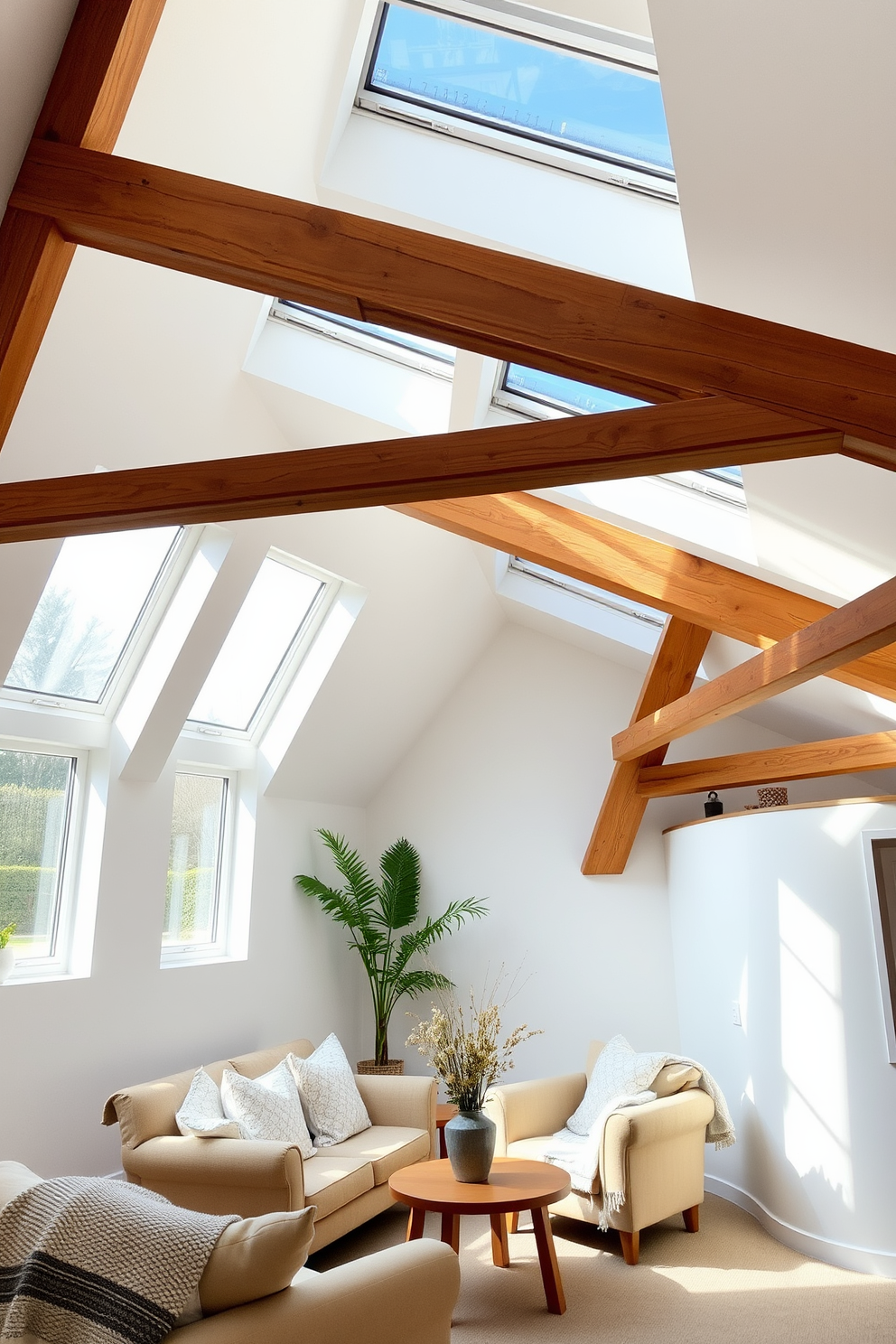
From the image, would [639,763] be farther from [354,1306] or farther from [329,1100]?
[354,1306]

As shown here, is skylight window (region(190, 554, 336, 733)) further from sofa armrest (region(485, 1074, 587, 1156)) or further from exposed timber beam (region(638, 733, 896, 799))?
sofa armrest (region(485, 1074, 587, 1156))

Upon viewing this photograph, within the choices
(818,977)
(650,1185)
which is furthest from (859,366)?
(650,1185)

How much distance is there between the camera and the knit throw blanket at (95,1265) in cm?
192

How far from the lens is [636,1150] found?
4270 mm

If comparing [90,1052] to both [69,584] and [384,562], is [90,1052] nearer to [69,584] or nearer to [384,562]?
[69,584]

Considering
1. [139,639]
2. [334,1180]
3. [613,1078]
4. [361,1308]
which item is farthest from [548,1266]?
[139,639]

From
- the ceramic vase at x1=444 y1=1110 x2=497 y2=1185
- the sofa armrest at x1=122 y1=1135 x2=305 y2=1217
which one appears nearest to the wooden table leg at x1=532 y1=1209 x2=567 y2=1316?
the ceramic vase at x1=444 y1=1110 x2=497 y2=1185

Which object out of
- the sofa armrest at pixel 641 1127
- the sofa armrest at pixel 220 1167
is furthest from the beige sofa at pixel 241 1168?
the sofa armrest at pixel 641 1127

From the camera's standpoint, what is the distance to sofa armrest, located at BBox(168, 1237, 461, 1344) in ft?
6.57

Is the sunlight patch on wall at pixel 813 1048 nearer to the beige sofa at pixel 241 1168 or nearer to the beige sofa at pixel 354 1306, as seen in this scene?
the beige sofa at pixel 241 1168

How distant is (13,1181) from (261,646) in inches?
150

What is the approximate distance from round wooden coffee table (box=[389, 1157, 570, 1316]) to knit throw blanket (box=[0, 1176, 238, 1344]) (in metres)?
1.92

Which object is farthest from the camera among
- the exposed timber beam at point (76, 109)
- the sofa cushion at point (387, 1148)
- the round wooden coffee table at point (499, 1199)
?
the sofa cushion at point (387, 1148)

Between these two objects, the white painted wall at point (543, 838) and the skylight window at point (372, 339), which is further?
the white painted wall at point (543, 838)
